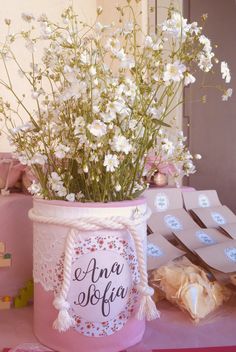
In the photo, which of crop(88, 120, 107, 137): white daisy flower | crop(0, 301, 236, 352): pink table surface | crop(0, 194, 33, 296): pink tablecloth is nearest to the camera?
crop(88, 120, 107, 137): white daisy flower

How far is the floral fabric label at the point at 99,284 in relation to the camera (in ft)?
1.92

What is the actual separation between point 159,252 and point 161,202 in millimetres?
194

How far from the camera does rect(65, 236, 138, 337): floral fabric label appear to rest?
1.92 feet

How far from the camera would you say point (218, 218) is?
98 cm

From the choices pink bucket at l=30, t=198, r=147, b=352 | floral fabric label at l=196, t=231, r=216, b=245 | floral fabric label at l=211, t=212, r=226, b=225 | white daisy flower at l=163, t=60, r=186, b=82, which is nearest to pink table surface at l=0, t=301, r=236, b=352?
pink bucket at l=30, t=198, r=147, b=352

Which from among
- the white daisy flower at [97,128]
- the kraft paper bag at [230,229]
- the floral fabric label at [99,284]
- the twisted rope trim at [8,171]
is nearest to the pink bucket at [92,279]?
the floral fabric label at [99,284]

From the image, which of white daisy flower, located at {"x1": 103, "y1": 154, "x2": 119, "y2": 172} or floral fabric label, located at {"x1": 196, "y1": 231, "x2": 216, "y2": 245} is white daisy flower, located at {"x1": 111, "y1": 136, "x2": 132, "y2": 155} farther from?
floral fabric label, located at {"x1": 196, "y1": 231, "x2": 216, "y2": 245}

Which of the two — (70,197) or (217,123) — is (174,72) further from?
(217,123)

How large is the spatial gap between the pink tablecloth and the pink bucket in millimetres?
153

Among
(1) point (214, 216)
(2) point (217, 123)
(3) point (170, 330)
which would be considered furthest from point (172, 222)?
(2) point (217, 123)

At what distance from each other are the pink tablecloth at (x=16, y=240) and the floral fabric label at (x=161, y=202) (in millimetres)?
322

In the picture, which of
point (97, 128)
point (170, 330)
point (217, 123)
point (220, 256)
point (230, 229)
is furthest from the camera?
point (217, 123)

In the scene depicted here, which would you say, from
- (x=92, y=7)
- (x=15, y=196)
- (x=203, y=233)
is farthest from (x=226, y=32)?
(x=15, y=196)

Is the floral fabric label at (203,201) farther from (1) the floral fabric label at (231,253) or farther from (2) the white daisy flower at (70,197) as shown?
(2) the white daisy flower at (70,197)
